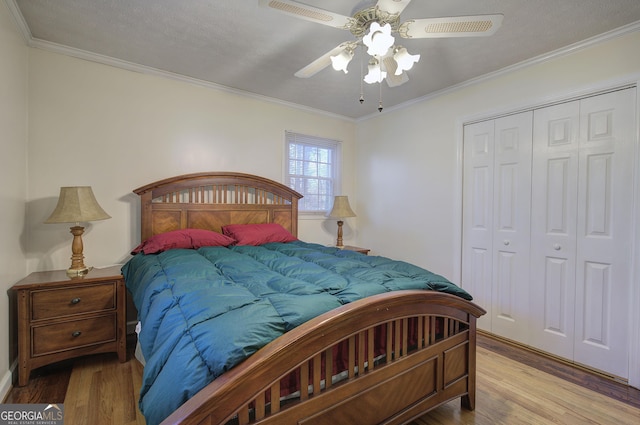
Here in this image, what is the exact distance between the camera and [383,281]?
1599 mm

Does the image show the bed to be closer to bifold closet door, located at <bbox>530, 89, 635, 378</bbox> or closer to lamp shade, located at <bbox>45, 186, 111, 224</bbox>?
lamp shade, located at <bbox>45, 186, 111, 224</bbox>

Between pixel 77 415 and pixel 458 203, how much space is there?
3465mm

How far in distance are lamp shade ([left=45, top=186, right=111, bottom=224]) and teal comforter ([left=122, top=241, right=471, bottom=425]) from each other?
51 centimetres

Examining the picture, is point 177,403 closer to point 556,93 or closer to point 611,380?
point 611,380

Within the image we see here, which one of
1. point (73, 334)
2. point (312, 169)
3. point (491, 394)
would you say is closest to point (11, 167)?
point (73, 334)

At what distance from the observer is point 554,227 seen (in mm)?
2461

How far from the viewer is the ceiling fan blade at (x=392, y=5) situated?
1.46m

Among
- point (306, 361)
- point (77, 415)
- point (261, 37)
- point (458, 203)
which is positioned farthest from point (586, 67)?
point (77, 415)

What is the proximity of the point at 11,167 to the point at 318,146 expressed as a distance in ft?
10.0

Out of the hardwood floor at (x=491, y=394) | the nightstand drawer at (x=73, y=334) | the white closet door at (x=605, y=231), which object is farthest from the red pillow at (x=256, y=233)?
the white closet door at (x=605, y=231)

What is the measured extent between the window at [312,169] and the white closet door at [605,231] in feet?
8.95

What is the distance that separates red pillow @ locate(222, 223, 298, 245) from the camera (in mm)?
2977

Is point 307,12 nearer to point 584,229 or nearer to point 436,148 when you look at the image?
point 436,148

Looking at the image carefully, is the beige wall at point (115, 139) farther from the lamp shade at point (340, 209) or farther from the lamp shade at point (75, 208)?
the lamp shade at point (340, 209)
